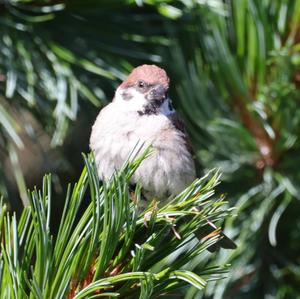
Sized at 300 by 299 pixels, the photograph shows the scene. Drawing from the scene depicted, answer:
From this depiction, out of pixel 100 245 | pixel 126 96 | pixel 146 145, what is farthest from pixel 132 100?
pixel 100 245

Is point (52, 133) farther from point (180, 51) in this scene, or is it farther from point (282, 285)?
point (282, 285)

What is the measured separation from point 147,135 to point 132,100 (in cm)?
23

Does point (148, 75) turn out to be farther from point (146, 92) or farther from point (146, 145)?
point (146, 145)

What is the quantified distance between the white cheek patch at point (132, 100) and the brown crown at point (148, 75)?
0.08 metres

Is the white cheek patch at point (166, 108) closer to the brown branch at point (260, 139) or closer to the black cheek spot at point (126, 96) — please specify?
the black cheek spot at point (126, 96)

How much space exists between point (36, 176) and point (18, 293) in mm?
2150

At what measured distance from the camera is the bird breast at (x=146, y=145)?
7.74 ft

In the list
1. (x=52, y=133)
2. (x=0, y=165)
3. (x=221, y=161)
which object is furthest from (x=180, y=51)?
(x=0, y=165)

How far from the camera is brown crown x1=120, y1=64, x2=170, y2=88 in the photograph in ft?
7.94

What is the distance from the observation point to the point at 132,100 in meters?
2.64

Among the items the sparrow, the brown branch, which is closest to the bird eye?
the sparrow

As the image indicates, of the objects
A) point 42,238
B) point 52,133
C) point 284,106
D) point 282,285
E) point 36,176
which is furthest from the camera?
point 36,176

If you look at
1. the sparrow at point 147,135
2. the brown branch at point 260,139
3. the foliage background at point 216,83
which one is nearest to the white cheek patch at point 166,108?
the sparrow at point 147,135

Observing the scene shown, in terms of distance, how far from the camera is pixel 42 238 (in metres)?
1.24
